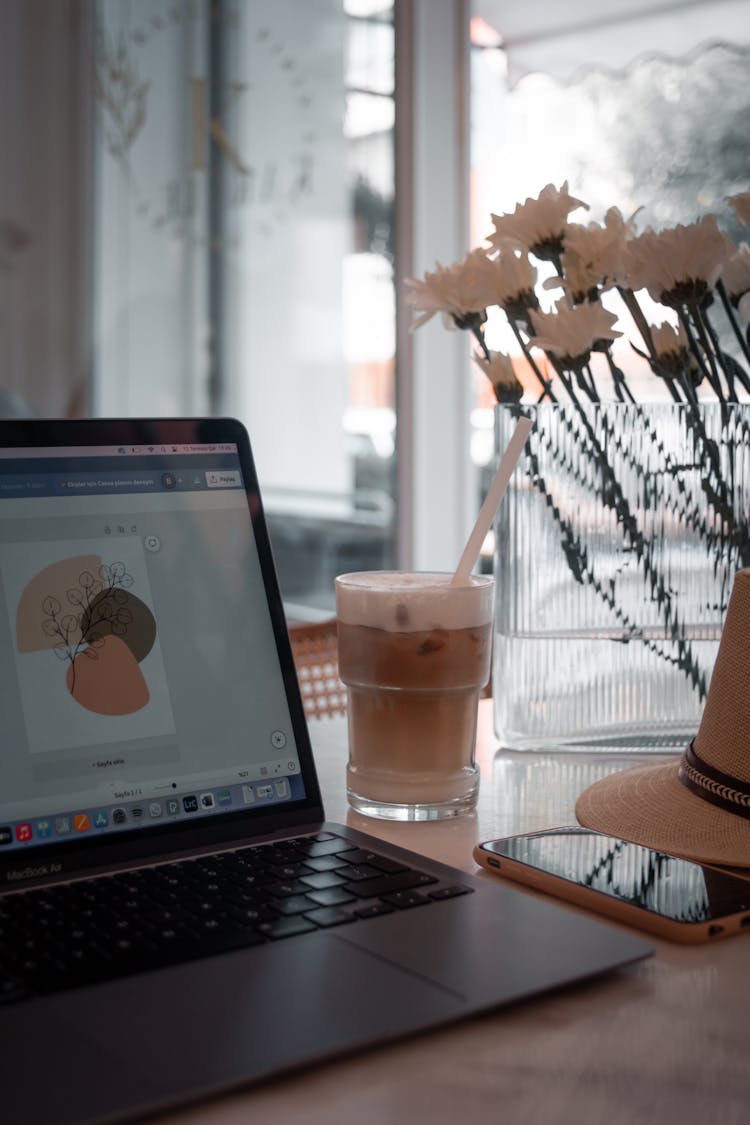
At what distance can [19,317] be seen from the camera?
2502 millimetres

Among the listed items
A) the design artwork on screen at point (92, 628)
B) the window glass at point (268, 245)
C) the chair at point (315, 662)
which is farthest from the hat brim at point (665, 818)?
the window glass at point (268, 245)

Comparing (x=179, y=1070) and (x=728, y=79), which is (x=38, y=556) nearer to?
(x=179, y=1070)

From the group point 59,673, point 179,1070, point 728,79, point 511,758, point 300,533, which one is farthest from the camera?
point 300,533

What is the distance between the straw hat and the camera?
0.75m

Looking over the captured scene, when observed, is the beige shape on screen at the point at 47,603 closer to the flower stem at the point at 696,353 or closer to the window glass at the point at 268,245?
the flower stem at the point at 696,353

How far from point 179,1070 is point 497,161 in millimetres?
2575

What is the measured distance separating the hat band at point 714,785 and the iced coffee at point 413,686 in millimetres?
158

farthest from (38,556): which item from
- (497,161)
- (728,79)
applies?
(497,161)

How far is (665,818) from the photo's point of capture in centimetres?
79

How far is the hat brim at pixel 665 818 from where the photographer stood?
29.4 inches

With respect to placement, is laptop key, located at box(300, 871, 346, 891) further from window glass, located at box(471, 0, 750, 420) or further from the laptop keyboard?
window glass, located at box(471, 0, 750, 420)

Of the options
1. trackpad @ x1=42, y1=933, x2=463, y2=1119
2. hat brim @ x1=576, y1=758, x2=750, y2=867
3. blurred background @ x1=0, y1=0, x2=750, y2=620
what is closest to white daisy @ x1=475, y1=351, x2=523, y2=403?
hat brim @ x1=576, y1=758, x2=750, y2=867

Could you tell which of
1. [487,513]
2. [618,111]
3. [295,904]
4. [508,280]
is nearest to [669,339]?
[508,280]

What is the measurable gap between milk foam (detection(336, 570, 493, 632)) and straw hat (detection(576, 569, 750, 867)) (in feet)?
0.51
